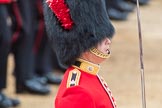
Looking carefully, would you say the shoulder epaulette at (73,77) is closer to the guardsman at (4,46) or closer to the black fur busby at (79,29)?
the black fur busby at (79,29)

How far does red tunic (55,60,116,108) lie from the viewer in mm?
3020

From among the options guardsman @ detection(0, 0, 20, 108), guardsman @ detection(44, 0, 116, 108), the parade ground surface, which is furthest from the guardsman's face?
the parade ground surface

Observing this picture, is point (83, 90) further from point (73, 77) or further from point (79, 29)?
point (79, 29)

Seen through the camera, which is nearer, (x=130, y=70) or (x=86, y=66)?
(x=86, y=66)

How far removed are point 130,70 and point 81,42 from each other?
4198 mm

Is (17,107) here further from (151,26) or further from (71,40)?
(151,26)

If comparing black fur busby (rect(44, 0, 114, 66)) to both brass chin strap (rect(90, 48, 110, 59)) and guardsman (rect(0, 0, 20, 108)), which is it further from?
guardsman (rect(0, 0, 20, 108))

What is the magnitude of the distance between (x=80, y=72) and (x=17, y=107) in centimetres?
263

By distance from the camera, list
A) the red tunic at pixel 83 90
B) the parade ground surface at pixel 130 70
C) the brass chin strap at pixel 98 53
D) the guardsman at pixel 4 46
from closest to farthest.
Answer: the red tunic at pixel 83 90
the brass chin strap at pixel 98 53
the guardsman at pixel 4 46
the parade ground surface at pixel 130 70

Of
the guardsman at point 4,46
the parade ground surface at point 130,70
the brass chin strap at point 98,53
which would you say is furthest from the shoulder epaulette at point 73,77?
the parade ground surface at point 130,70

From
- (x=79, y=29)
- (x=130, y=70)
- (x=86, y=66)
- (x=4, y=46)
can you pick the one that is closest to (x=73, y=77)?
(x=86, y=66)

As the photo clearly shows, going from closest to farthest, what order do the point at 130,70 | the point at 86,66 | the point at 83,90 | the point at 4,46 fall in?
the point at 83,90 < the point at 86,66 < the point at 4,46 < the point at 130,70

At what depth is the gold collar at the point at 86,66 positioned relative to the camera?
3156 millimetres

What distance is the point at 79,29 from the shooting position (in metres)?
3.11
